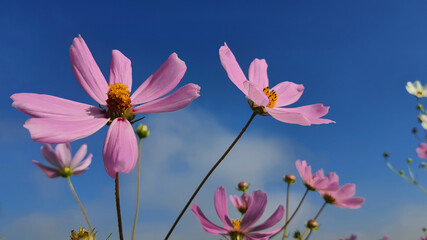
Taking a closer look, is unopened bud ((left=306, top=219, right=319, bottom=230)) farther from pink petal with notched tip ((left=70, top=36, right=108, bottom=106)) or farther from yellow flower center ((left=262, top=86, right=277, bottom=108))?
pink petal with notched tip ((left=70, top=36, right=108, bottom=106))

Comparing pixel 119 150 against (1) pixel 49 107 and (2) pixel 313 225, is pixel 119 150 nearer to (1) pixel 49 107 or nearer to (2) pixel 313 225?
(1) pixel 49 107

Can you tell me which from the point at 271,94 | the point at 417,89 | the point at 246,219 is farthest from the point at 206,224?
the point at 417,89

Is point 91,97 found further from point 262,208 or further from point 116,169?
point 262,208

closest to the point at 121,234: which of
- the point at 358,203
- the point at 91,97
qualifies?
the point at 91,97

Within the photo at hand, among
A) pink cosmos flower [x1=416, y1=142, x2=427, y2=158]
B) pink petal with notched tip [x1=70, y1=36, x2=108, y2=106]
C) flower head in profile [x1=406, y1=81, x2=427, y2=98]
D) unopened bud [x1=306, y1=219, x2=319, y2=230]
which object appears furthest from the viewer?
flower head in profile [x1=406, y1=81, x2=427, y2=98]

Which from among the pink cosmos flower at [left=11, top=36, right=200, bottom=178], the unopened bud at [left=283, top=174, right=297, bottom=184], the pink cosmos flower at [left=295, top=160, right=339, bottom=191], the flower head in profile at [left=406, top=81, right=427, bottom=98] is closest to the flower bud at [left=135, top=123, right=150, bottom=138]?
the pink cosmos flower at [left=11, top=36, right=200, bottom=178]

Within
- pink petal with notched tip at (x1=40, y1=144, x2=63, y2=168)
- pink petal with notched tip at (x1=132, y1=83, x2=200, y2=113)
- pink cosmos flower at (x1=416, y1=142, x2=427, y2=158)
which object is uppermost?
pink cosmos flower at (x1=416, y1=142, x2=427, y2=158)
